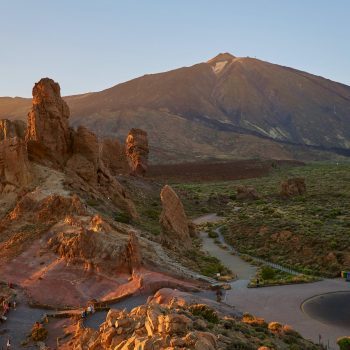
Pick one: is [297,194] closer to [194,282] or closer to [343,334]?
[194,282]

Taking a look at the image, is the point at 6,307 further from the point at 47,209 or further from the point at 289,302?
the point at 289,302

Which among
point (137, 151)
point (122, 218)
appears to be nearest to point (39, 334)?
point (122, 218)

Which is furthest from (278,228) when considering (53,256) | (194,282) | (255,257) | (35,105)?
(35,105)

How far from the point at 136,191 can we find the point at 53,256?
4016 centimetres

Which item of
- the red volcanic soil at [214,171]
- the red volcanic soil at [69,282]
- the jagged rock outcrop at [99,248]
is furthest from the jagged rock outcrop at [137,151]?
the red volcanic soil at [69,282]

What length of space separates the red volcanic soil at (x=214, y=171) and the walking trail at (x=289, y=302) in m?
89.1

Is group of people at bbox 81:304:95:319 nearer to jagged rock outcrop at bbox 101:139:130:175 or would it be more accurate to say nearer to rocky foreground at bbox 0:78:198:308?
rocky foreground at bbox 0:78:198:308

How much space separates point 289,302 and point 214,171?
369 ft

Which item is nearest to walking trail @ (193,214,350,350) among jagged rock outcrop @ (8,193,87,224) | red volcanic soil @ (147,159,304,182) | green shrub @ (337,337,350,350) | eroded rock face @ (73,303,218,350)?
green shrub @ (337,337,350,350)

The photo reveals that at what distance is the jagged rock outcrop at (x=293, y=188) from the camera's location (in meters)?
80.1

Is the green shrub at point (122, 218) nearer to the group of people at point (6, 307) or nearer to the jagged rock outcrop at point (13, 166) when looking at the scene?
the jagged rock outcrop at point (13, 166)

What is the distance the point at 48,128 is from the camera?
50812 millimetres

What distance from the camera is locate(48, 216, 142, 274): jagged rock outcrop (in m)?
30.4

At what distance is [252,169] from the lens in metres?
144
